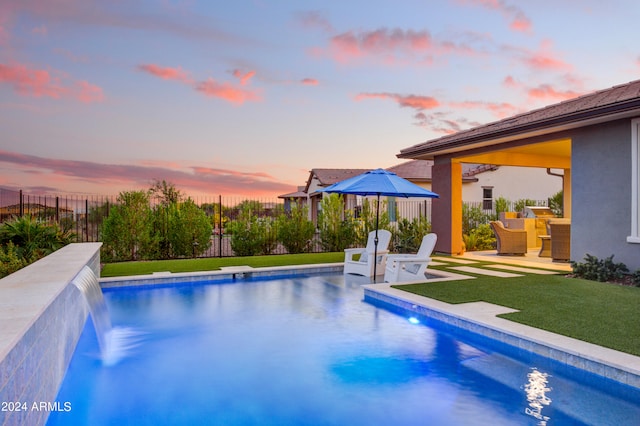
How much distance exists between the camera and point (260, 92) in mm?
14758

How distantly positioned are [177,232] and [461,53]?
1039cm

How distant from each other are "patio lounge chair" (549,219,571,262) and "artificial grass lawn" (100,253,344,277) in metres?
5.83

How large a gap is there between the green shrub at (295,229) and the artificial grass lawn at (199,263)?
111cm

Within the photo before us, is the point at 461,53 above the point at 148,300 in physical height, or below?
above

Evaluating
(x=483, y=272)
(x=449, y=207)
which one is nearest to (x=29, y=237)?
(x=483, y=272)

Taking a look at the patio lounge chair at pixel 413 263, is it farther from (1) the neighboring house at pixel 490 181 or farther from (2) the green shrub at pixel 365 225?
(1) the neighboring house at pixel 490 181

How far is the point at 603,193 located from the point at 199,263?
382 inches

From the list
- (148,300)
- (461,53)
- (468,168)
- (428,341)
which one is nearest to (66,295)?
(148,300)

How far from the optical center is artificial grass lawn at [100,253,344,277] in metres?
10.4

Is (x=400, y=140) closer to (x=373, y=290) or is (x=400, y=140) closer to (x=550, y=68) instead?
(x=550, y=68)

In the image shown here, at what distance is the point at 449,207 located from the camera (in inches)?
547

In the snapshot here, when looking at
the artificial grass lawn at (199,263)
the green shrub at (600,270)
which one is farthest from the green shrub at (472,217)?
the green shrub at (600,270)

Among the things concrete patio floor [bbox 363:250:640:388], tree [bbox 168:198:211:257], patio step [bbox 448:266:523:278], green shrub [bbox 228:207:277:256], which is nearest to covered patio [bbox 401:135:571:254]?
patio step [bbox 448:266:523:278]

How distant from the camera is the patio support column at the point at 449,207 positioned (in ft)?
45.5
